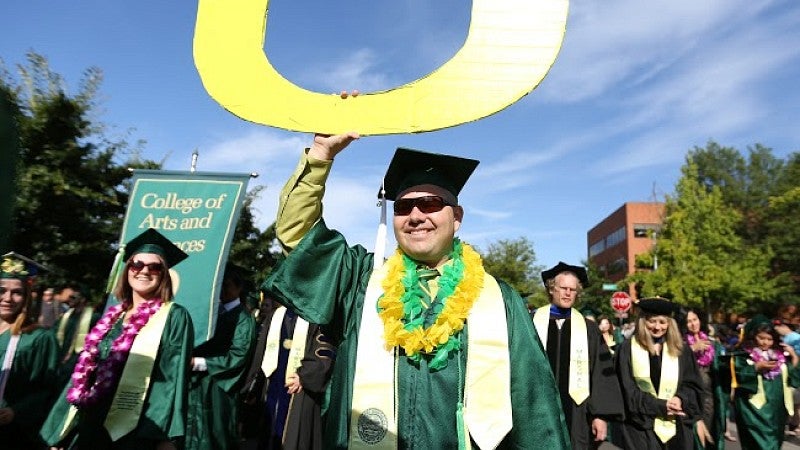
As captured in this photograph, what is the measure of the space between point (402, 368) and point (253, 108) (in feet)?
3.95

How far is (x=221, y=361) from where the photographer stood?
5.18 metres

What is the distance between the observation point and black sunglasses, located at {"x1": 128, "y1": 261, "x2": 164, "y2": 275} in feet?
13.6

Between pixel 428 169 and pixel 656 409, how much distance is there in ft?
14.4

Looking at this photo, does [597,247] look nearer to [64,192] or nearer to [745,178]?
[745,178]

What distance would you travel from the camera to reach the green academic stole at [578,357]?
20.2 ft

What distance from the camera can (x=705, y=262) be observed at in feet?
107

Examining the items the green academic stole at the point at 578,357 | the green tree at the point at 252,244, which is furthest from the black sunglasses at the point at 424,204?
the green tree at the point at 252,244

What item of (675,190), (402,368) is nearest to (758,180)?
(675,190)

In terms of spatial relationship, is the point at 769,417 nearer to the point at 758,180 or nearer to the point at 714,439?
the point at 714,439

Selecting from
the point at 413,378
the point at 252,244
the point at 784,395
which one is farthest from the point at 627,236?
the point at 413,378

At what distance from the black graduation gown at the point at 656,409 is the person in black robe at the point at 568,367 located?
0.40ft

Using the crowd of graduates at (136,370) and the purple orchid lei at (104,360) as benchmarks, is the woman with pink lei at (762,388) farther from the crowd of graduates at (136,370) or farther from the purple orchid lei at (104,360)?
the purple orchid lei at (104,360)

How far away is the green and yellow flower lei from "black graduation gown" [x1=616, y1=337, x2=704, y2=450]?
4.06m

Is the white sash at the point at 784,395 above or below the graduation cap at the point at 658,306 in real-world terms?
below
